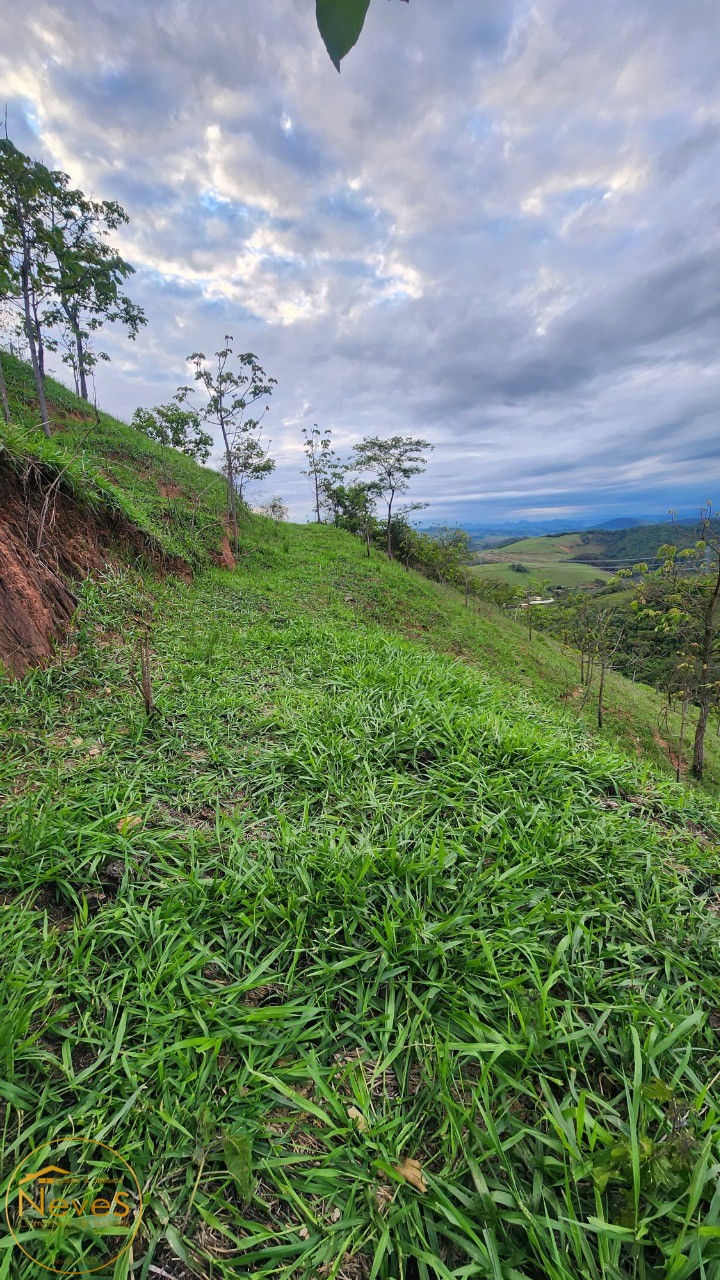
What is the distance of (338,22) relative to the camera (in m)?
0.52

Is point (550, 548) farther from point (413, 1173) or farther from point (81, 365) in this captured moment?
point (413, 1173)

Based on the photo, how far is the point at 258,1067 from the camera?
134 cm

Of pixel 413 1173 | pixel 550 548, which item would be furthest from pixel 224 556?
pixel 550 548

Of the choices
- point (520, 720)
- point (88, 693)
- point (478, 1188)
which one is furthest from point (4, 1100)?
point (520, 720)

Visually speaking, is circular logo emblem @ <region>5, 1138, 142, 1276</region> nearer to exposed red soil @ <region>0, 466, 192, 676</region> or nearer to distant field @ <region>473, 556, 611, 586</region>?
exposed red soil @ <region>0, 466, 192, 676</region>

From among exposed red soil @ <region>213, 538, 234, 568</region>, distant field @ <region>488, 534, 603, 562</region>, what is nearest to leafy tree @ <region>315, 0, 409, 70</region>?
exposed red soil @ <region>213, 538, 234, 568</region>

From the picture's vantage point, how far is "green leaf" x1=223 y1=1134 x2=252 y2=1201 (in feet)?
3.56

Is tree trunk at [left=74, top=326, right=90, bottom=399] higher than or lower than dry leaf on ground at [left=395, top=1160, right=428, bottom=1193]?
higher

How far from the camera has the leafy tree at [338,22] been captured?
20.0 inches

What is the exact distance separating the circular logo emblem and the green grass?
39mm

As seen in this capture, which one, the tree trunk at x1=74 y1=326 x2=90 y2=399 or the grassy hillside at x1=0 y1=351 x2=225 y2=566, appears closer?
the grassy hillside at x1=0 y1=351 x2=225 y2=566

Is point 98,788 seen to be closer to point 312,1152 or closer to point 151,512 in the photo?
point 312,1152

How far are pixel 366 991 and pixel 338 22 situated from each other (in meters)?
2.30

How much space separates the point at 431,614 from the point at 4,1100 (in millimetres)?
11437
